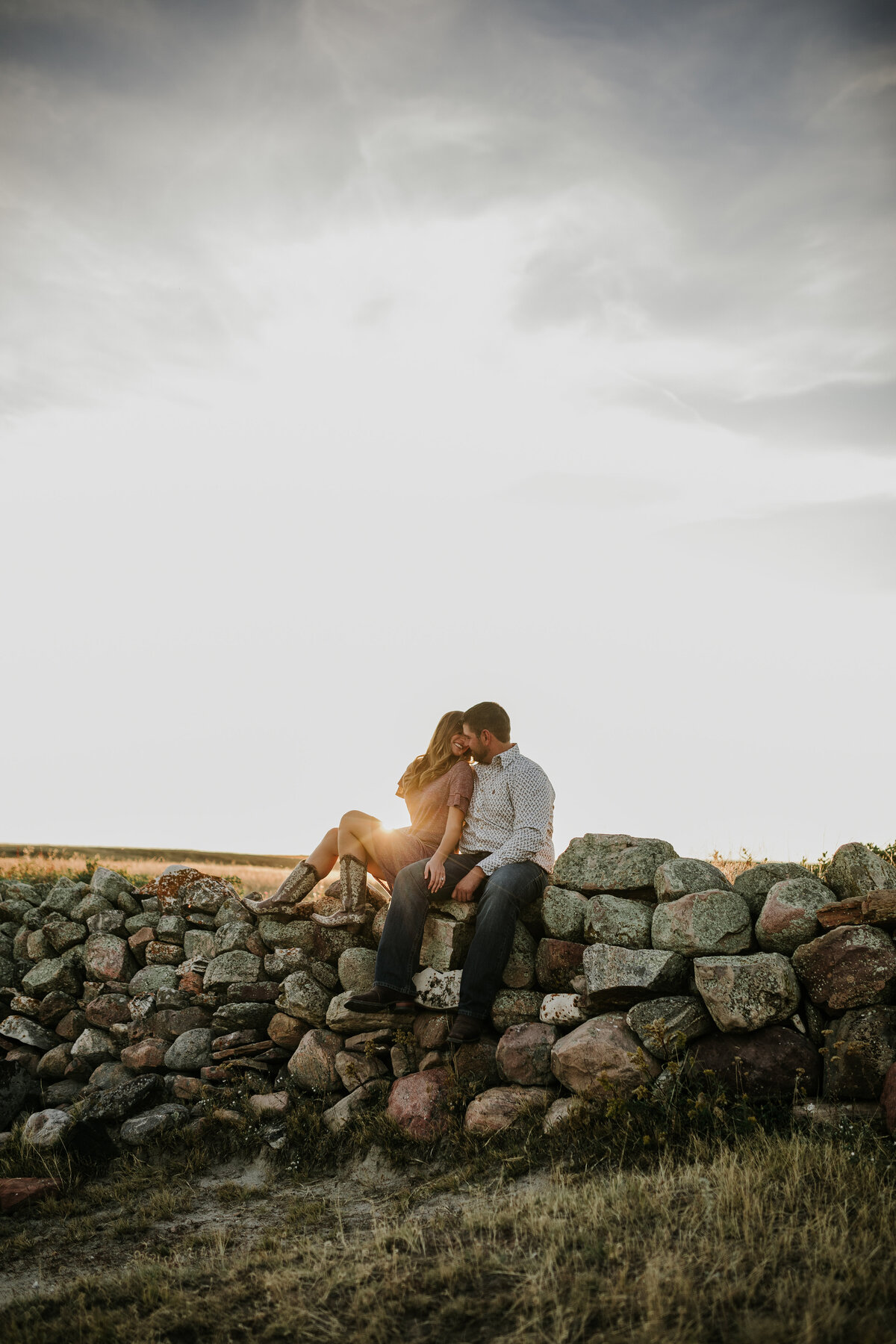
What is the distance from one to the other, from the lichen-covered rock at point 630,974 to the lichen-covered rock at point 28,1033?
5.81 metres

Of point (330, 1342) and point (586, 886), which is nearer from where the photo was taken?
point (330, 1342)

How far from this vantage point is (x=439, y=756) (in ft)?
24.9

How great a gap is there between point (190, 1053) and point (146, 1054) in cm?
50

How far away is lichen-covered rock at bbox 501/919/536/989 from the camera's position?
22.4 ft

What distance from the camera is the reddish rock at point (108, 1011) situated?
8594mm

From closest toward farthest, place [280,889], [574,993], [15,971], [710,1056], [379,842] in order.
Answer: [710,1056]
[574,993]
[379,842]
[280,889]
[15,971]

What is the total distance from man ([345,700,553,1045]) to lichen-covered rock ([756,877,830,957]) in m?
1.70

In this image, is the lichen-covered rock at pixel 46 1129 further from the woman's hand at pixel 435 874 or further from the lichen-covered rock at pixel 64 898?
the woman's hand at pixel 435 874

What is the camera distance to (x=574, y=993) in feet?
21.2

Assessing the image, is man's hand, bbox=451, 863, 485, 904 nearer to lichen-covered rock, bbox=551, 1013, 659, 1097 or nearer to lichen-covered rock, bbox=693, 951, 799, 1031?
lichen-covered rock, bbox=551, 1013, 659, 1097

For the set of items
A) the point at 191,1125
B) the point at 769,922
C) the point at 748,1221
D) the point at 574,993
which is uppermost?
the point at 769,922

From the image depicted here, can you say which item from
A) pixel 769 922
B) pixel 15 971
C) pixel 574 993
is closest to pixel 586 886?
pixel 574 993

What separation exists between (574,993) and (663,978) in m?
0.75

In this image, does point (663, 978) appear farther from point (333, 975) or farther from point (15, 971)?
point (15, 971)
